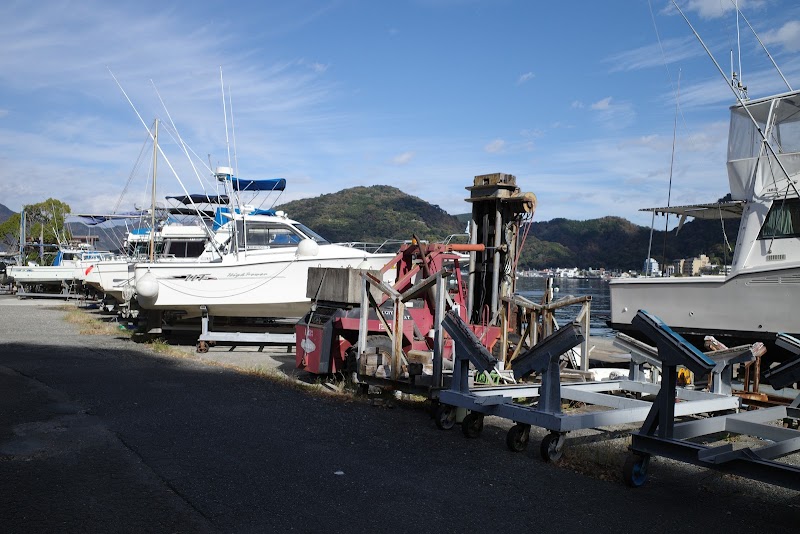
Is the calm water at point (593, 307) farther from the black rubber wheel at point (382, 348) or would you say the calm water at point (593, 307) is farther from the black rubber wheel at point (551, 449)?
the black rubber wheel at point (551, 449)

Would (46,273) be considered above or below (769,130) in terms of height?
below

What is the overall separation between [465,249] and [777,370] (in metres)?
6.04

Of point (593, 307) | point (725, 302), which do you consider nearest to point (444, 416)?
point (725, 302)

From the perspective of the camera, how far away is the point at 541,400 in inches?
245

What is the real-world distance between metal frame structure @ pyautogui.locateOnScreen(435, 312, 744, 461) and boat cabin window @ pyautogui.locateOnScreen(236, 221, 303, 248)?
1104 cm

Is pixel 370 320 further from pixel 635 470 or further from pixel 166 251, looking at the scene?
pixel 166 251

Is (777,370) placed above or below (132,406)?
above

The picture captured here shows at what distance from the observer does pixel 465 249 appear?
37.2ft

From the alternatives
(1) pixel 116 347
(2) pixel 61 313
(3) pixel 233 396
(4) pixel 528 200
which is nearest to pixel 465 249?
(4) pixel 528 200

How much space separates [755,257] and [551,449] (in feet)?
26.9

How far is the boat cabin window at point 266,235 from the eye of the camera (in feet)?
57.6

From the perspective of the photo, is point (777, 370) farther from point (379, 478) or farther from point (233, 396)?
point (233, 396)

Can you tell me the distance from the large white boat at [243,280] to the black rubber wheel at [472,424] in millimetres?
8103

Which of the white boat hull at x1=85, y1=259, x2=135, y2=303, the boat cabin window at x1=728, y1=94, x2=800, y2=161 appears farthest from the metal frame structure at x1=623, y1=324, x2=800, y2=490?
the white boat hull at x1=85, y1=259, x2=135, y2=303
